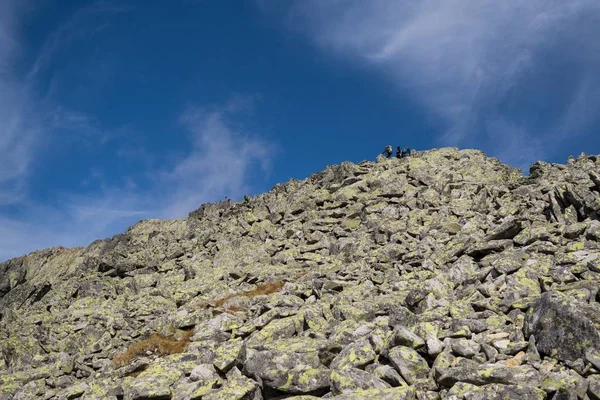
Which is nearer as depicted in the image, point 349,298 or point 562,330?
point 562,330

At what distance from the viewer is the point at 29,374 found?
21547mm

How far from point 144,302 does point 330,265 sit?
13.8 m

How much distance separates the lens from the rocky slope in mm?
12469

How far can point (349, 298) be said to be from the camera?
22234 mm

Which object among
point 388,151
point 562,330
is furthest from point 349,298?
point 388,151

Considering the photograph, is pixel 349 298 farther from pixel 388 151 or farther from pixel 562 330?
pixel 388 151

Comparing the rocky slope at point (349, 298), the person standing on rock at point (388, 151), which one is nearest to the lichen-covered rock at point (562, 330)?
the rocky slope at point (349, 298)

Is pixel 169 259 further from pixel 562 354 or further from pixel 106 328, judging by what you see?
pixel 562 354

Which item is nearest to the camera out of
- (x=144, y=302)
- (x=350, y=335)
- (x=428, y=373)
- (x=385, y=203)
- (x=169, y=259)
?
(x=428, y=373)

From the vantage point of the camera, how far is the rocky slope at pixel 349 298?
12469 mm

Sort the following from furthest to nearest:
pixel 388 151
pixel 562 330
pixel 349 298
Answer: pixel 388 151 < pixel 349 298 < pixel 562 330

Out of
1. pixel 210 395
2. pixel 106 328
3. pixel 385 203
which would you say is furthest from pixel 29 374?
pixel 385 203

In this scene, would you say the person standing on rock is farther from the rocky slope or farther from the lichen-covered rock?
the lichen-covered rock

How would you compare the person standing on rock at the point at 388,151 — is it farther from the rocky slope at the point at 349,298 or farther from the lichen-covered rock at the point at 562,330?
the lichen-covered rock at the point at 562,330
